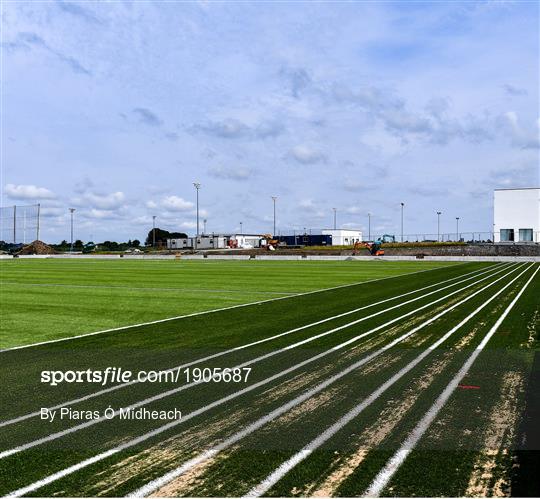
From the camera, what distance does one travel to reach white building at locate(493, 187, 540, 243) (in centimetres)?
6981

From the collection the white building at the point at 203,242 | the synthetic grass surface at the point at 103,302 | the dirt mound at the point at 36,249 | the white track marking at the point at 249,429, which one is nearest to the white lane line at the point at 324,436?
the white track marking at the point at 249,429

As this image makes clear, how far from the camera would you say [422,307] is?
16312 mm

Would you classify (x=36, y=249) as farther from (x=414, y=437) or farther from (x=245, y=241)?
(x=414, y=437)

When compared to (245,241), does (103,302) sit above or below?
below

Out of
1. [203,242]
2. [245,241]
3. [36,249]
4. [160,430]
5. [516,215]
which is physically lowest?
[160,430]

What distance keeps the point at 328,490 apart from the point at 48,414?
390cm

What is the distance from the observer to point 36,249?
10119cm

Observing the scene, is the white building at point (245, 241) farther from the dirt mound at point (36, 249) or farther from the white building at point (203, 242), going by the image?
the dirt mound at point (36, 249)

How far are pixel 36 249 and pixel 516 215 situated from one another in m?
84.4

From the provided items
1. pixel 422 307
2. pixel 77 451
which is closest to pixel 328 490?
pixel 77 451

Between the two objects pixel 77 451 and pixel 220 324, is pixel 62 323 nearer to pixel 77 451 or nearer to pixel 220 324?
pixel 220 324

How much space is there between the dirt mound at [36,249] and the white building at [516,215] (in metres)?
79.2

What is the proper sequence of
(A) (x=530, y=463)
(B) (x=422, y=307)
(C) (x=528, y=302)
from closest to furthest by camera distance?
(A) (x=530, y=463)
(B) (x=422, y=307)
(C) (x=528, y=302)

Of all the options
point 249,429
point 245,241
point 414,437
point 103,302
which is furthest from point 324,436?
point 245,241
